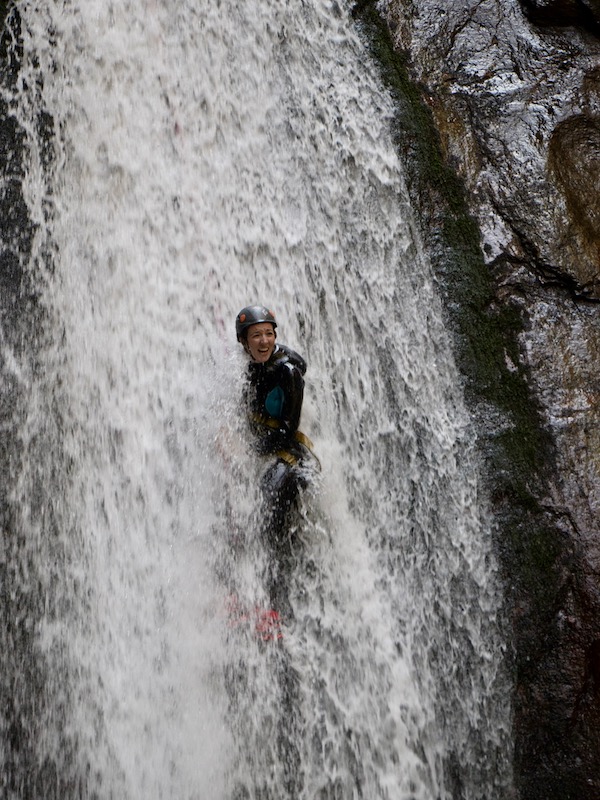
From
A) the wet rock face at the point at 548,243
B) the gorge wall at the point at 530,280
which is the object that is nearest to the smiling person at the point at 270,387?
the gorge wall at the point at 530,280

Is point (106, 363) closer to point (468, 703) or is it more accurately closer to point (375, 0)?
point (468, 703)

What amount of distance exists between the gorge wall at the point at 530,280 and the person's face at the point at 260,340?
127cm

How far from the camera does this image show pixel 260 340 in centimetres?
355

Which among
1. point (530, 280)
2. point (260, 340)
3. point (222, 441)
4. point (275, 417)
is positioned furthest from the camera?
point (530, 280)

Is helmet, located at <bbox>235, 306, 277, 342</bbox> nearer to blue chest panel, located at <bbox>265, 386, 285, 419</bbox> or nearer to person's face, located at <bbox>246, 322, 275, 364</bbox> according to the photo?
person's face, located at <bbox>246, 322, 275, 364</bbox>

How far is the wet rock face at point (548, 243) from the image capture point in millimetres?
3490

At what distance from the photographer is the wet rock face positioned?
3490mm

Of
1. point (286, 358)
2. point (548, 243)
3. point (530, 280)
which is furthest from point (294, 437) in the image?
point (548, 243)

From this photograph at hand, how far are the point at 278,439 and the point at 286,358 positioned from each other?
0.40 m

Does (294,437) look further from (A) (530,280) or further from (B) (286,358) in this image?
(A) (530,280)

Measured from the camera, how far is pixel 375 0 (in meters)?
5.35

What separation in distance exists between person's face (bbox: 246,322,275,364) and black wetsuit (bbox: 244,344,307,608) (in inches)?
2.1

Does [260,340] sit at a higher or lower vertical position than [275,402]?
higher

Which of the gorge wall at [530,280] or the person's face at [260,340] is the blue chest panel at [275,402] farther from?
the gorge wall at [530,280]
